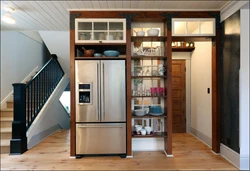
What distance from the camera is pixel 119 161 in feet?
9.61

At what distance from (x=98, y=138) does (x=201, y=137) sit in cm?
243

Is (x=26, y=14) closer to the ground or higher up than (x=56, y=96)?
higher up

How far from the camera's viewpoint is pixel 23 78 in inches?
195

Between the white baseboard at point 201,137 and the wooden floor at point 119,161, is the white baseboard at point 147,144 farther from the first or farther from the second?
the white baseboard at point 201,137

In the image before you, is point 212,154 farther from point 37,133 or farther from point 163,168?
point 37,133

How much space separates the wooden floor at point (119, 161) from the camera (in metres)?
2.70

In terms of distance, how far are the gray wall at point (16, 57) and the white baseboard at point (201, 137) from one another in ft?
15.9

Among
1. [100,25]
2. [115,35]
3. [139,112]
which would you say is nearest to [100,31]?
[100,25]

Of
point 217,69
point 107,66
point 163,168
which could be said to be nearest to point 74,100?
point 107,66

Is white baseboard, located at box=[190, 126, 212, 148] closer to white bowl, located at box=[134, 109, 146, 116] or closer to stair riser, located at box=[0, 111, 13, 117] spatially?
white bowl, located at box=[134, 109, 146, 116]

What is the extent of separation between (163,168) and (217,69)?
77.2 inches

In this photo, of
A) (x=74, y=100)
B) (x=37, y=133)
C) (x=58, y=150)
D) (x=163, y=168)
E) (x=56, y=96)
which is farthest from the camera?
(x=56, y=96)

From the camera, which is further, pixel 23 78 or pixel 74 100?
pixel 23 78

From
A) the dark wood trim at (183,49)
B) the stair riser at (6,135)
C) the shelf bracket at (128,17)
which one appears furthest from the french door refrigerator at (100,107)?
the dark wood trim at (183,49)
